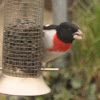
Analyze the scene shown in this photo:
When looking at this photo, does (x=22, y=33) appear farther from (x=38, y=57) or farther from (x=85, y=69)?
(x=85, y=69)

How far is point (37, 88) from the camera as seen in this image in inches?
127

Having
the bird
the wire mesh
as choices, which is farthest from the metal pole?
the wire mesh

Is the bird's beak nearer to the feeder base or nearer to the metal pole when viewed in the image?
the feeder base

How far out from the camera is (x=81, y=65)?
439 cm

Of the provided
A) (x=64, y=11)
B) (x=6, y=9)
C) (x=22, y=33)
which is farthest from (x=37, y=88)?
(x=64, y=11)

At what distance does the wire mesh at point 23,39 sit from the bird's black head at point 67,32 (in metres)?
0.21

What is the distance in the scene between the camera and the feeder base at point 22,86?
3152 mm

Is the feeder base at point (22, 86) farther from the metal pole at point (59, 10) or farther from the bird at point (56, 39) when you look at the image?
the metal pole at point (59, 10)

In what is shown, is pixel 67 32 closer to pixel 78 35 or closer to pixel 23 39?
pixel 78 35

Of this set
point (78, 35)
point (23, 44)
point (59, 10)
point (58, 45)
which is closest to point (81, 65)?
point (59, 10)

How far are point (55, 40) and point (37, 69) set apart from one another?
1.07ft

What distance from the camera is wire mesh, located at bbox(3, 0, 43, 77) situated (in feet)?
11.1

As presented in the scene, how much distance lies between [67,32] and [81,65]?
35.1 inches

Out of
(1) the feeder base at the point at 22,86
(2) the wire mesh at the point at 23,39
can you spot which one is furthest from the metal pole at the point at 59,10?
(1) the feeder base at the point at 22,86
